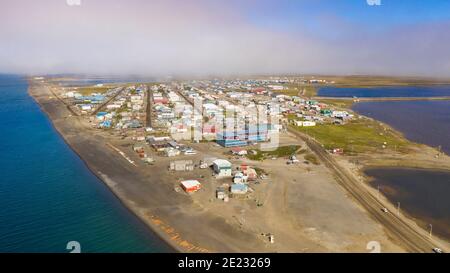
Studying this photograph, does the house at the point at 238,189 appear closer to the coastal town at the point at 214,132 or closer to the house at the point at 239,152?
the coastal town at the point at 214,132

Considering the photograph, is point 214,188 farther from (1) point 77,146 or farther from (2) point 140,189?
(1) point 77,146

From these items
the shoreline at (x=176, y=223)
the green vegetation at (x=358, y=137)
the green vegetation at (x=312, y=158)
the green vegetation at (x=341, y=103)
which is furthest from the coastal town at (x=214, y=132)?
the green vegetation at (x=341, y=103)

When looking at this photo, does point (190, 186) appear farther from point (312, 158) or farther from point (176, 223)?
point (312, 158)

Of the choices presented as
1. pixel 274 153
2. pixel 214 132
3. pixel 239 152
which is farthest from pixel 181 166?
pixel 214 132

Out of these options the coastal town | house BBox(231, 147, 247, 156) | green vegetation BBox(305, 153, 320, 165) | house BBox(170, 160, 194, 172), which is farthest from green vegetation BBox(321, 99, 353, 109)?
house BBox(170, 160, 194, 172)

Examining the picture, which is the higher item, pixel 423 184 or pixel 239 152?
pixel 239 152
